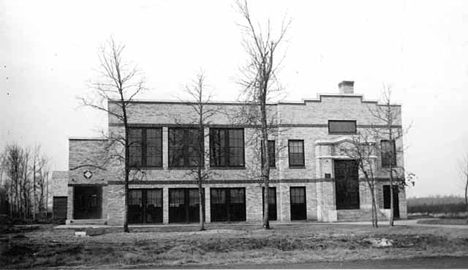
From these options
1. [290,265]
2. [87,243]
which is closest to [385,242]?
[290,265]

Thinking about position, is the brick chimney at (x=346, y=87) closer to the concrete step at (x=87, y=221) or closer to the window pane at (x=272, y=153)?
the window pane at (x=272, y=153)

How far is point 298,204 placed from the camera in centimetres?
3603

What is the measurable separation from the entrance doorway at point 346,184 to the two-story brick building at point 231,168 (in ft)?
0.22

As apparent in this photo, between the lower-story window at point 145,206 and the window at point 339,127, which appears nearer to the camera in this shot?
the lower-story window at point 145,206

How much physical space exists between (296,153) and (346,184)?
400 centimetres

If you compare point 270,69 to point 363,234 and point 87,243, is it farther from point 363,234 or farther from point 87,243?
point 87,243

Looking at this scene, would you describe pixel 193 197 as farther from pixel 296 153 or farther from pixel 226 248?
pixel 226 248

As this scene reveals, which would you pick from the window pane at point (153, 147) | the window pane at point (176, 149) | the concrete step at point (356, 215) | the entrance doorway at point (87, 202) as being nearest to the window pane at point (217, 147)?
the window pane at point (176, 149)

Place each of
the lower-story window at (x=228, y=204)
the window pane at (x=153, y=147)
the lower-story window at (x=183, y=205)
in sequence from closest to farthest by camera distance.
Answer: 1. the lower-story window at (x=183, y=205)
2. the window pane at (x=153, y=147)
3. the lower-story window at (x=228, y=204)

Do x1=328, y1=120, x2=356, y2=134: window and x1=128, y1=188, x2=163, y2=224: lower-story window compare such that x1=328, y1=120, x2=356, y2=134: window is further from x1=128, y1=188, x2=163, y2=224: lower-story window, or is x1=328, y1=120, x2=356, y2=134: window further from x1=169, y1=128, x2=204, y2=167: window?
x1=128, y1=188, x2=163, y2=224: lower-story window

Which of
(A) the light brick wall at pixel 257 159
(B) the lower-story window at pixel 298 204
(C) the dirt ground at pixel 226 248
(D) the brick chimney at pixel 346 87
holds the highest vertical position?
(D) the brick chimney at pixel 346 87

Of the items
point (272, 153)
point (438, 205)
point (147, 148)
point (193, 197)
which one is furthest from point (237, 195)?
point (438, 205)

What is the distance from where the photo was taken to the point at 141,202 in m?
34.8

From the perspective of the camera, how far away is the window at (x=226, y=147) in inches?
1409
